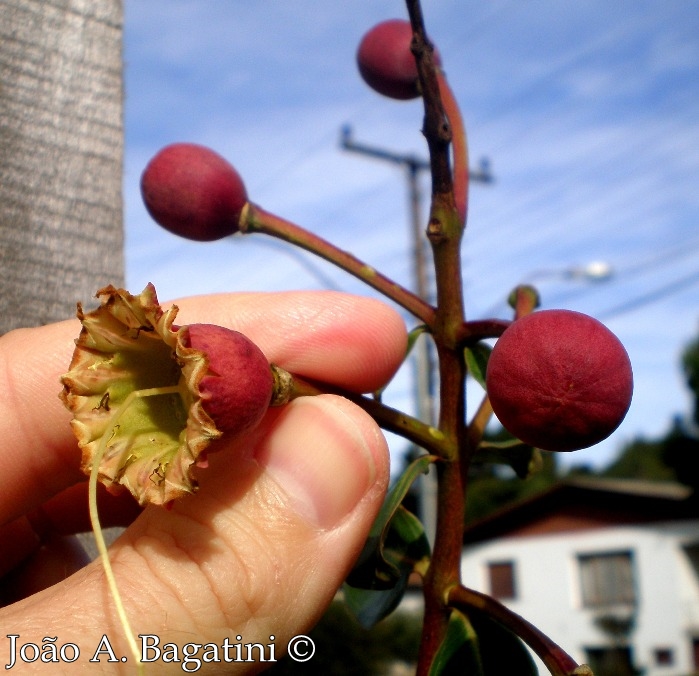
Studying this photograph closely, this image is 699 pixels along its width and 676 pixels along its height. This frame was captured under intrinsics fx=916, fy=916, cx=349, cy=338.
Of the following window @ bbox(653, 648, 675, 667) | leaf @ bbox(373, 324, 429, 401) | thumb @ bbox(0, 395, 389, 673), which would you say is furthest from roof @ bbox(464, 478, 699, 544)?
thumb @ bbox(0, 395, 389, 673)

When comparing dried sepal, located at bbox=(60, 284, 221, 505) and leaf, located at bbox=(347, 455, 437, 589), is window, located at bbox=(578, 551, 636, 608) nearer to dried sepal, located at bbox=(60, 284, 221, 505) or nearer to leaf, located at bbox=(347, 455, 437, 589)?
leaf, located at bbox=(347, 455, 437, 589)

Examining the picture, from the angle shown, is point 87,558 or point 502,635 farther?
point 87,558

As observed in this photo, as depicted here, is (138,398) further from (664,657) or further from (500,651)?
(664,657)

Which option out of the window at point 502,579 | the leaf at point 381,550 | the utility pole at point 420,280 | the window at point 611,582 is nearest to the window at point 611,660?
the window at point 611,582

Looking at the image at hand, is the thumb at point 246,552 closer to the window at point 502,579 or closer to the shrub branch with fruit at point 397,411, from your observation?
the shrub branch with fruit at point 397,411

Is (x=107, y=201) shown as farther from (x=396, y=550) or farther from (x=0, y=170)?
(x=396, y=550)

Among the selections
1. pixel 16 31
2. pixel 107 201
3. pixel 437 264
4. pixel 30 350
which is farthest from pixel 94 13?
pixel 437 264
